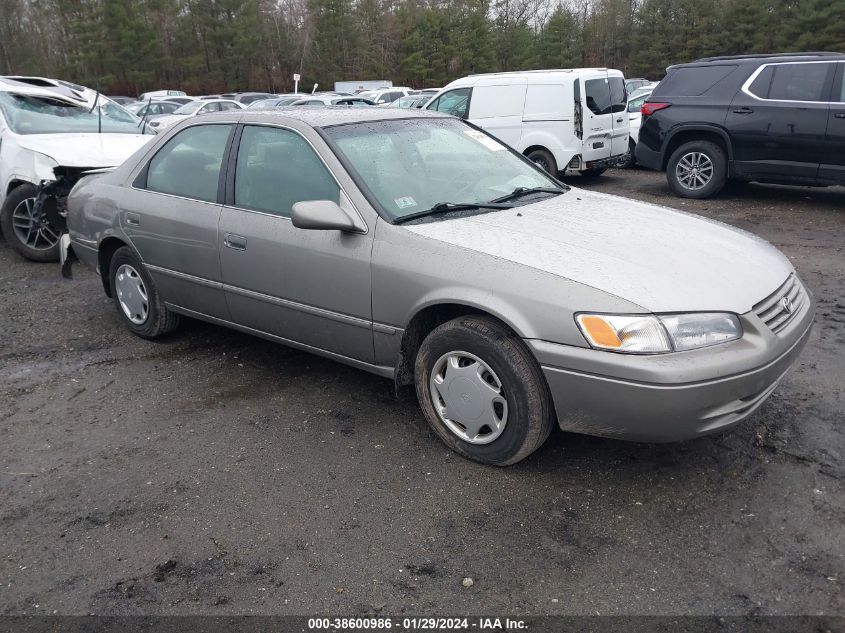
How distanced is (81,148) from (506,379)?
6021 millimetres

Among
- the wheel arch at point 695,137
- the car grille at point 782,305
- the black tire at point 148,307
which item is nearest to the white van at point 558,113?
the wheel arch at point 695,137

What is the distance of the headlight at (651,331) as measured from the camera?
9.16ft

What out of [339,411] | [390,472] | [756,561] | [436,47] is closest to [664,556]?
[756,561]

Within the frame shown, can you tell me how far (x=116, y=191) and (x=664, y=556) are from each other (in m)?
4.15

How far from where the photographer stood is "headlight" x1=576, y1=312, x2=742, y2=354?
2.79 metres

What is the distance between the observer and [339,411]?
13.0 ft

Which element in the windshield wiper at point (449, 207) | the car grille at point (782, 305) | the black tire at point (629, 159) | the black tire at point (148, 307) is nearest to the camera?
the car grille at point (782, 305)

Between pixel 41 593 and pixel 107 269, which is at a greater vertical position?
pixel 107 269

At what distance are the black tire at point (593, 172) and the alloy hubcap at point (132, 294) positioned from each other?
7.90 metres

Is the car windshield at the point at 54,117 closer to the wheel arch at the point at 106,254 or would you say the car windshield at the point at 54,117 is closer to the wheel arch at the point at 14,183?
the wheel arch at the point at 14,183

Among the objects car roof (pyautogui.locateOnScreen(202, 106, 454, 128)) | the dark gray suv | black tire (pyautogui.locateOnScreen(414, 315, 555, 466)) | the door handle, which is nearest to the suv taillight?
the dark gray suv

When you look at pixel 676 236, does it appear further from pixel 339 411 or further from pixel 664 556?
pixel 339 411

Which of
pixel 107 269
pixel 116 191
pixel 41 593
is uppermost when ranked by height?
pixel 116 191

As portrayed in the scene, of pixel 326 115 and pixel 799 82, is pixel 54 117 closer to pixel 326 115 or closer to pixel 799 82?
pixel 326 115
